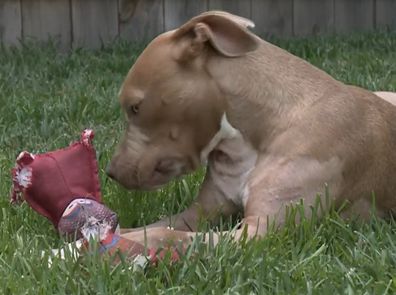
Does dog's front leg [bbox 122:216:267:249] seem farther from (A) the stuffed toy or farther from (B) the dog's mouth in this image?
(B) the dog's mouth

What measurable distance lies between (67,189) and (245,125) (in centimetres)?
57

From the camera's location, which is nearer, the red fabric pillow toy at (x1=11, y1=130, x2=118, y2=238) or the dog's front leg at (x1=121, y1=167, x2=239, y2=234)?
the red fabric pillow toy at (x1=11, y1=130, x2=118, y2=238)

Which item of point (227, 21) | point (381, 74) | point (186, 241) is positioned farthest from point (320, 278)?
point (381, 74)

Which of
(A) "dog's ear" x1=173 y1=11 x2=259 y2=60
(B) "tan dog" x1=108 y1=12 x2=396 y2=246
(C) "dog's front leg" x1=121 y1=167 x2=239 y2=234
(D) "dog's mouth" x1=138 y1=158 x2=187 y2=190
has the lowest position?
(C) "dog's front leg" x1=121 y1=167 x2=239 y2=234

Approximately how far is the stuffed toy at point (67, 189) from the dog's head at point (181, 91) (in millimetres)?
182

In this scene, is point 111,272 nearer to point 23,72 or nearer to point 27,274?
point 27,274

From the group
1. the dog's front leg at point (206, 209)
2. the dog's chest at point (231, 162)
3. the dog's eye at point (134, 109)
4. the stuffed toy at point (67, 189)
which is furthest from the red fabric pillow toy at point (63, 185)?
the dog's chest at point (231, 162)

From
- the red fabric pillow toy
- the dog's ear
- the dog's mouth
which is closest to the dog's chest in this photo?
the dog's mouth

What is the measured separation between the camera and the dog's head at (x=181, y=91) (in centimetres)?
313

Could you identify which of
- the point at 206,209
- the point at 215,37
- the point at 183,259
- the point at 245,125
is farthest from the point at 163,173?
the point at 183,259

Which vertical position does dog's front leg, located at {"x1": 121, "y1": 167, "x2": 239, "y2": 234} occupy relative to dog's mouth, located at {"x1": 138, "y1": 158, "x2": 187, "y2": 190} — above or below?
below

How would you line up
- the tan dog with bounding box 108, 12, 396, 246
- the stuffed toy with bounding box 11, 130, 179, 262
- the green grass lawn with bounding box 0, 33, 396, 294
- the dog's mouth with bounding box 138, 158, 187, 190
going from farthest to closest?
the dog's mouth with bounding box 138, 158, 187, 190 < the tan dog with bounding box 108, 12, 396, 246 < the stuffed toy with bounding box 11, 130, 179, 262 < the green grass lawn with bounding box 0, 33, 396, 294

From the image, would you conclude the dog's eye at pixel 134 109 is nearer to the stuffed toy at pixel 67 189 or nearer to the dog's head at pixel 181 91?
the dog's head at pixel 181 91

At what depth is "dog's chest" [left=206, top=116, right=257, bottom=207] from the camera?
3.17 meters
